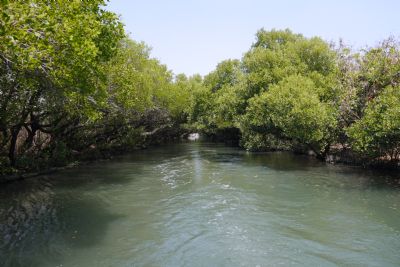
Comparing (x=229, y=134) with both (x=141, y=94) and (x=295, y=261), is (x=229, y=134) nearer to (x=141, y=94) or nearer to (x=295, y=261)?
(x=141, y=94)

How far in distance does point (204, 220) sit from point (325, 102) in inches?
773

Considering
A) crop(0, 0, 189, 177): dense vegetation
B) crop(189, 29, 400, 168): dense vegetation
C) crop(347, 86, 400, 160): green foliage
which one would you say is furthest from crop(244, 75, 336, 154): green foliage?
crop(0, 0, 189, 177): dense vegetation

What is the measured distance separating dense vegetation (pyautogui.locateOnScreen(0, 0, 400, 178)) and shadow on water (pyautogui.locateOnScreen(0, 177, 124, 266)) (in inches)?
161

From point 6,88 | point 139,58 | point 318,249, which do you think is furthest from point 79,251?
point 139,58

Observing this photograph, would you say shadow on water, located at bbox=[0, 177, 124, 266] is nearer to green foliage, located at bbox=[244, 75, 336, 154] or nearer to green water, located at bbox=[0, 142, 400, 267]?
green water, located at bbox=[0, 142, 400, 267]

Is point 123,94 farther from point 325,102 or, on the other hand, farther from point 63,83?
point 325,102

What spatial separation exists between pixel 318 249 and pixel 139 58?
2893 cm

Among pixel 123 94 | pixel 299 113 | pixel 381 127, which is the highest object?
pixel 123 94

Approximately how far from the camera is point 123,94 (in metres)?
22.5

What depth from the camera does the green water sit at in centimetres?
1023

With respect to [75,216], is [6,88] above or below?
above

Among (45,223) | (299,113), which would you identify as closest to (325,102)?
(299,113)

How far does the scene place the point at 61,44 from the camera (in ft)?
33.6

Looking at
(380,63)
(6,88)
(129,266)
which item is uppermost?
(380,63)
